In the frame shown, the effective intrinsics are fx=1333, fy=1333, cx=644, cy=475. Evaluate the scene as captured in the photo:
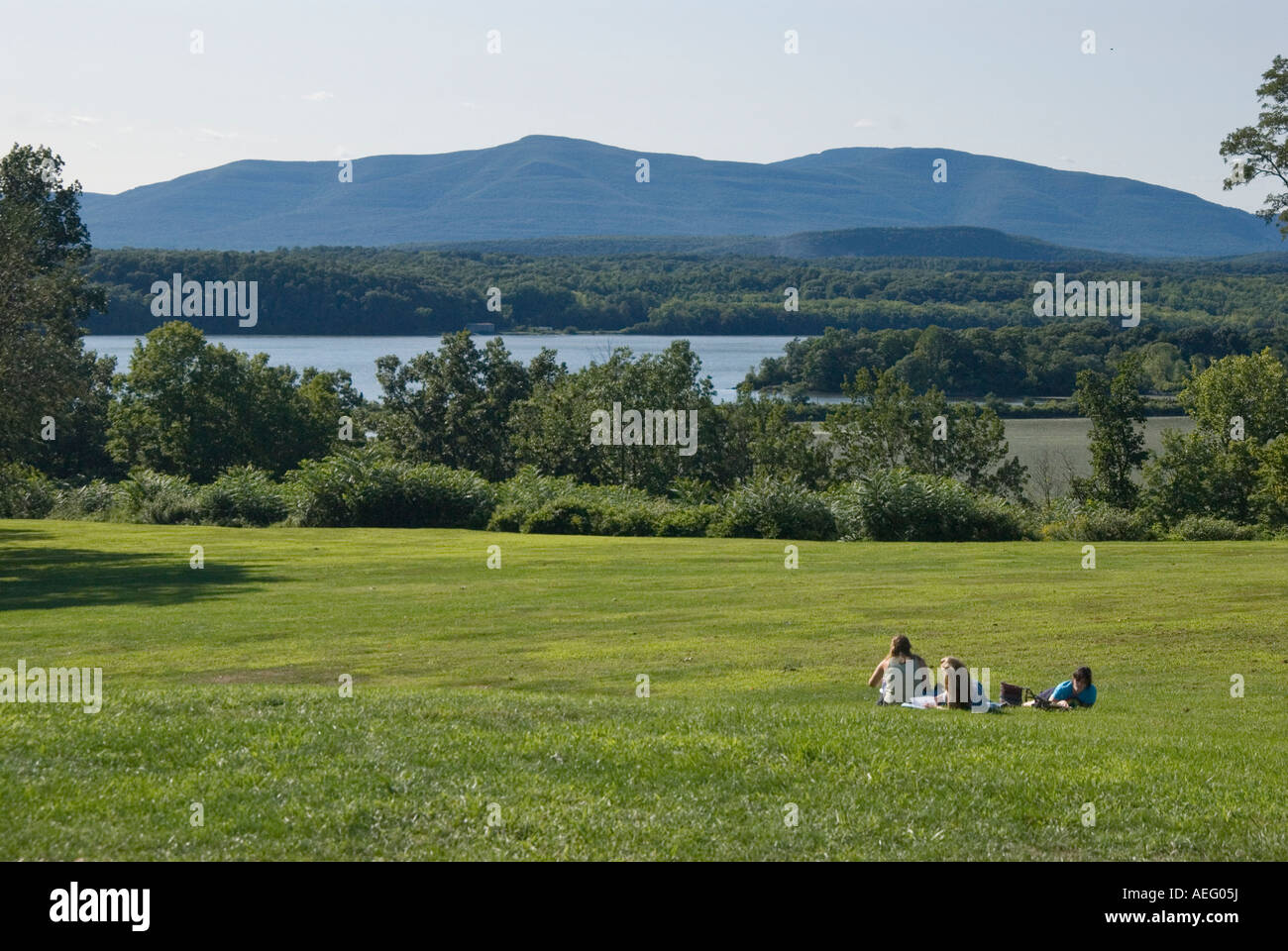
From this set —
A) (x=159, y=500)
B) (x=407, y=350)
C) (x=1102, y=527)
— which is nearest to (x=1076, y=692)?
(x=1102, y=527)

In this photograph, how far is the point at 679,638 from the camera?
68.9ft

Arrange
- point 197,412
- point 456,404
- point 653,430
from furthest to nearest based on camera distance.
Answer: point 456,404, point 197,412, point 653,430

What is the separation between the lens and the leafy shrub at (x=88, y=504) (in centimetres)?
4953

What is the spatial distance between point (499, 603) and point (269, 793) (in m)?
16.0

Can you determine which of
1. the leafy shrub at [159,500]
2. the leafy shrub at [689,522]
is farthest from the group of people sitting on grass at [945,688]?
the leafy shrub at [159,500]

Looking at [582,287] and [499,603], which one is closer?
[499,603]

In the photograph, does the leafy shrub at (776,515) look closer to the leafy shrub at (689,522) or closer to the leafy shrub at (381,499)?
the leafy shrub at (689,522)

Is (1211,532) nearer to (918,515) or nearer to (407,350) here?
(918,515)

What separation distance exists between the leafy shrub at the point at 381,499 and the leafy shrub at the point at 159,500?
13.4ft

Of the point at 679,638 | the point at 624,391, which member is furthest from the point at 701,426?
the point at 679,638

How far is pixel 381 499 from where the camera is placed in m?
46.1

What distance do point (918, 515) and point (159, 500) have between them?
88.7 feet

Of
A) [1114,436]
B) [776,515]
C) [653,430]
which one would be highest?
[653,430]

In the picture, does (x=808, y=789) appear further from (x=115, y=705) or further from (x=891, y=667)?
(x=115, y=705)
